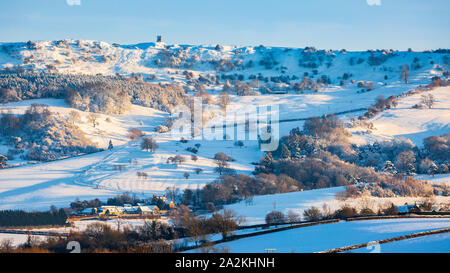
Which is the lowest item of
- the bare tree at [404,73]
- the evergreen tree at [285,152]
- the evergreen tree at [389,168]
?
the evergreen tree at [389,168]

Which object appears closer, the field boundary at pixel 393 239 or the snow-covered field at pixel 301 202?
the field boundary at pixel 393 239

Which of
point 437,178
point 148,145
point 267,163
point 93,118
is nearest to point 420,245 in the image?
point 437,178

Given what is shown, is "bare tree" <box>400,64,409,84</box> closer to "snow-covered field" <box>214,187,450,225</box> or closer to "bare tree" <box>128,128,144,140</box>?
"bare tree" <box>128,128,144,140</box>

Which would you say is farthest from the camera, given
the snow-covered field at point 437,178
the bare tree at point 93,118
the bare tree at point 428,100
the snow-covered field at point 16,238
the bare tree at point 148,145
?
the bare tree at point 428,100

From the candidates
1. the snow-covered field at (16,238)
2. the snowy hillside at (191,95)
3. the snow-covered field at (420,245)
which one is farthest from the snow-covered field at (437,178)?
the snow-covered field at (16,238)

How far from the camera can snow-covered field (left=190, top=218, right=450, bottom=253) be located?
17281 mm

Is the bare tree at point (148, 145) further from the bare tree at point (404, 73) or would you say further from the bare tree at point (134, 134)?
the bare tree at point (404, 73)

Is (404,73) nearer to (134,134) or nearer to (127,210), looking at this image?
(134,134)

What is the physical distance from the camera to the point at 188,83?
70.8m

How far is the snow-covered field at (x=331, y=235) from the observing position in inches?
680

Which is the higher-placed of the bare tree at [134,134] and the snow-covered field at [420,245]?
the bare tree at [134,134]

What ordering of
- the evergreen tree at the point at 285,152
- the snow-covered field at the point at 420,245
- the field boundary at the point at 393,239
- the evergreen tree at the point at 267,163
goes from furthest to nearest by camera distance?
the evergreen tree at the point at 285,152 → the evergreen tree at the point at 267,163 → the field boundary at the point at 393,239 → the snow-covered field at the point at 420,245

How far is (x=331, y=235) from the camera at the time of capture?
1895cm
